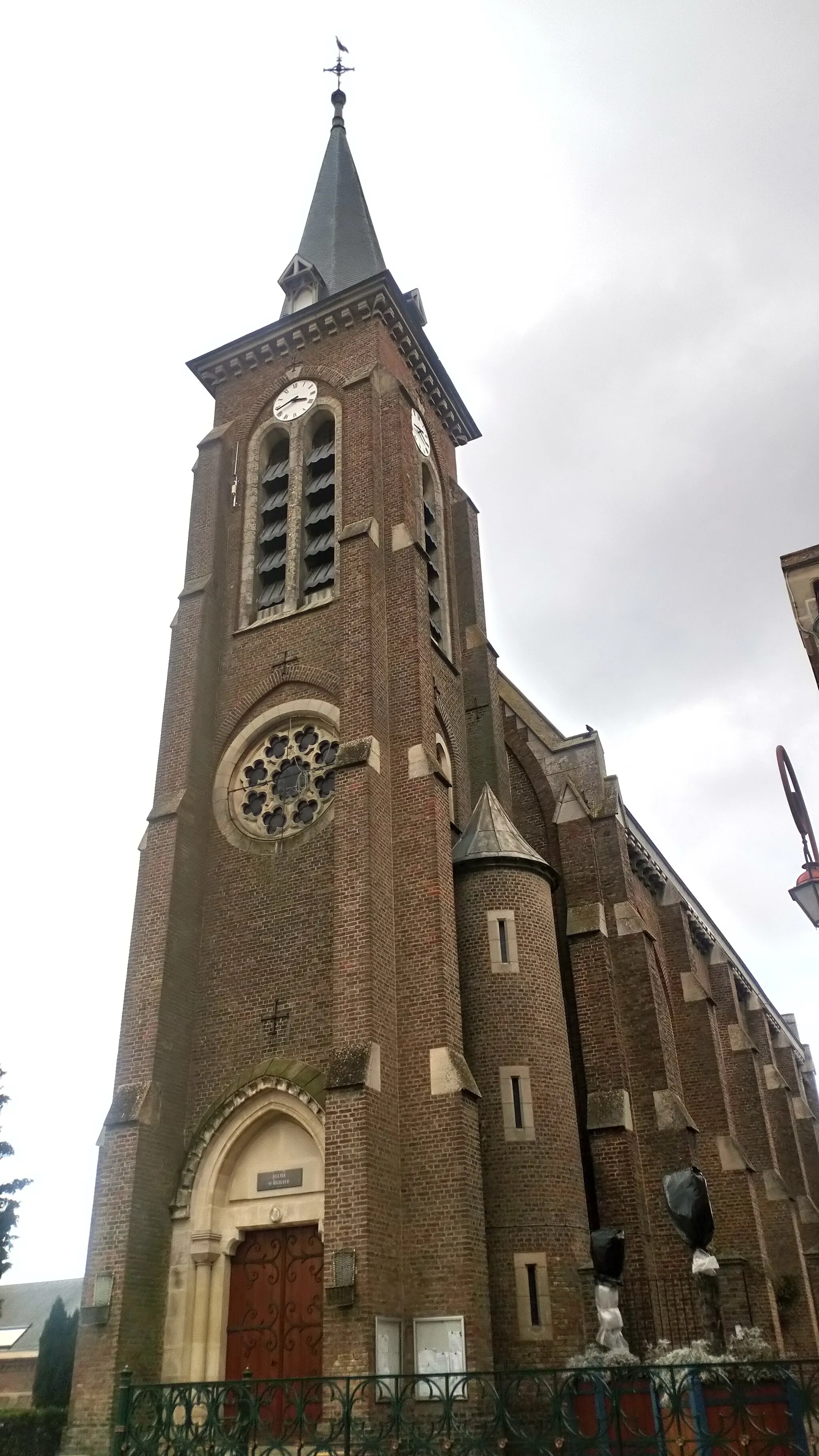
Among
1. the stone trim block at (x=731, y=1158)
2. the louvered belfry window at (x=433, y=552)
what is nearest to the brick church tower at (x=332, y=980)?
the louvered belfry window at (x=433, y=552)

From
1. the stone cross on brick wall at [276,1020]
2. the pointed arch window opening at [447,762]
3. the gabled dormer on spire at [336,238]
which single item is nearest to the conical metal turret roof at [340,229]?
the gabled dormer on spire at [336,238]

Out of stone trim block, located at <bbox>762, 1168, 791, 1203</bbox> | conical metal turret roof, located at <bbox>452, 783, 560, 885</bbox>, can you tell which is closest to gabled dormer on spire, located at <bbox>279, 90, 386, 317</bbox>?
conical metal turret roof, located at <bbox>452, 783, 560, 885</bbox>

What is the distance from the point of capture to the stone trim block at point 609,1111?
19.5 m

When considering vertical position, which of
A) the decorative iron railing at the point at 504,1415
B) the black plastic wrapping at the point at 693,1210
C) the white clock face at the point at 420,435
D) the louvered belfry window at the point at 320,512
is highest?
the white clock face at the point at 420,435

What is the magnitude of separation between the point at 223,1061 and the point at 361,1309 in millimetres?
5301

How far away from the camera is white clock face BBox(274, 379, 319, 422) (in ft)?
86.3

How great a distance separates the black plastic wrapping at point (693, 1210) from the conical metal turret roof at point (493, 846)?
6.53 meters

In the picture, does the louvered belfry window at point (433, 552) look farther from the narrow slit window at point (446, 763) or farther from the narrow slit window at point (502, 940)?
the narrow slit window at point (502, 940)

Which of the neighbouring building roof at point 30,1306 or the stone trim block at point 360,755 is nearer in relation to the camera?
the stone trim block at point 360,755

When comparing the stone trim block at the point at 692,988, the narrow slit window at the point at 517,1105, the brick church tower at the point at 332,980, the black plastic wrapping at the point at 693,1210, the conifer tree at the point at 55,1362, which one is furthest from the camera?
the conifer tree at the point at 55,1362

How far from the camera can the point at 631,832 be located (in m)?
29.2

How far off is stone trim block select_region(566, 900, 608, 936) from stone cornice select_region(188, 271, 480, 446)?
14.7 m

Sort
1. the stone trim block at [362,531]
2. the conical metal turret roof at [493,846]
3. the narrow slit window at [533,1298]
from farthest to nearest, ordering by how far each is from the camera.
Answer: the stone trim block at [362,531]
the conical metal turret roof at [493,846]
the narrow slit window at [533,1298]

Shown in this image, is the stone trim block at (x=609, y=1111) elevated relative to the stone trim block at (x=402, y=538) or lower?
lower
